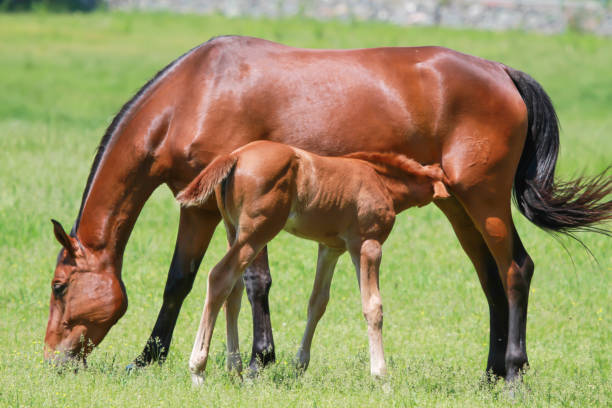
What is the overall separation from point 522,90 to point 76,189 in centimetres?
639

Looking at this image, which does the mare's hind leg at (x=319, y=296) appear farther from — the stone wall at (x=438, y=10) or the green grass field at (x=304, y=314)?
the stone wall at (x=438, y=10)

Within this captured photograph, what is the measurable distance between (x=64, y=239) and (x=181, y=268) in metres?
0.79

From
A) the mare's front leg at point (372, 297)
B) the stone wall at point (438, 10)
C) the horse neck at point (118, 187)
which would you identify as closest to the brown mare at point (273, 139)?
the horse neck at point (118, 187)

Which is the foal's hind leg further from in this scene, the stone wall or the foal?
the stone wall

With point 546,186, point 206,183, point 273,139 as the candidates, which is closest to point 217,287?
point 206,183

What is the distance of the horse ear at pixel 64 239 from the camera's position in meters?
5.68

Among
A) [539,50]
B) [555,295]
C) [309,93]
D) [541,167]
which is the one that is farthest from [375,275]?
[539,50]

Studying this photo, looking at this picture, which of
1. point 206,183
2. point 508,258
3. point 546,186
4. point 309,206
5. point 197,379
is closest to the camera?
point 206,183

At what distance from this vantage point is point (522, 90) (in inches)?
253

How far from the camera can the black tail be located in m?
6.28

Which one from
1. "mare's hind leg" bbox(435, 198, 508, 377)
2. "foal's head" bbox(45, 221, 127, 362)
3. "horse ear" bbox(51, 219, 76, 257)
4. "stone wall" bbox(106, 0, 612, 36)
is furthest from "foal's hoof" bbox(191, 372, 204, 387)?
"stone wall" bbox(106, 0, 612, 36)

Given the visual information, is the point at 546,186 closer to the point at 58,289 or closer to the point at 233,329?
the point at 233,329

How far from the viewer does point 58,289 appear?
588cm

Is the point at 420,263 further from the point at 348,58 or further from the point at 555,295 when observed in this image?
the point at 348,58
